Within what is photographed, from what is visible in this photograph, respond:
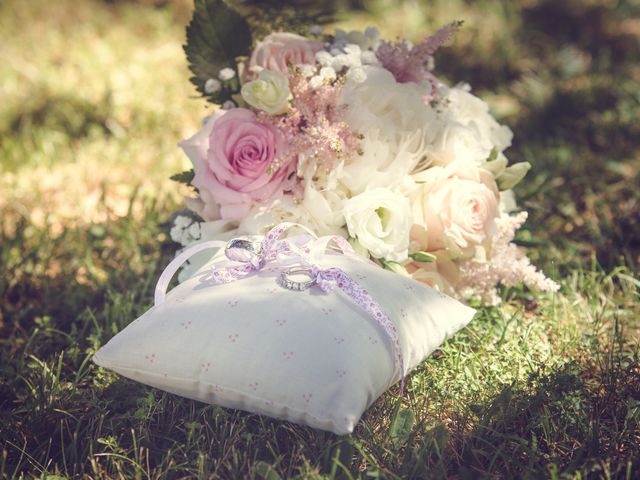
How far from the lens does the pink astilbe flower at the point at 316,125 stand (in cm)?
162

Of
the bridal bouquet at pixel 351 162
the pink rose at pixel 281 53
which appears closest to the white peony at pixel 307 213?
Result: the bridal bouquet at pixel 351 162

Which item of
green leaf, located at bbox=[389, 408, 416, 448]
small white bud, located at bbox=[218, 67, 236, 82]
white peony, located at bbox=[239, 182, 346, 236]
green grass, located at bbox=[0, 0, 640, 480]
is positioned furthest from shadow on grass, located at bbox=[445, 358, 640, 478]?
small white bud, located at bbox=[218, 67, 236, 82]

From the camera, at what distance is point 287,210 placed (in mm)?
1689

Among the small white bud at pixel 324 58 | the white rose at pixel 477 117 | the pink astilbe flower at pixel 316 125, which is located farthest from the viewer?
the white rose at pixel 477 117

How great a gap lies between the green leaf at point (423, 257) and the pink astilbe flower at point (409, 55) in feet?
1.62

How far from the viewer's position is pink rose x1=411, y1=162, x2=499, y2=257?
1.69 metres

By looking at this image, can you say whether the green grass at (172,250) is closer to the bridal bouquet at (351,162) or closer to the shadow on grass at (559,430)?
the shadow on grass at (559,430)

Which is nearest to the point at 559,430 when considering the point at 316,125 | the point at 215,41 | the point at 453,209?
the point at 453,209

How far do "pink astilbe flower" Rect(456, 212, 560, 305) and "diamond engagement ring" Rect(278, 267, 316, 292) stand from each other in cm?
50

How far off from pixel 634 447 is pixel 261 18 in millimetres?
1500

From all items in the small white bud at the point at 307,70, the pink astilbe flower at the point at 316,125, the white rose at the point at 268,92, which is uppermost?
the small white bud at the point at 307,70

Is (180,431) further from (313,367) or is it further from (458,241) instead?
(458,241)

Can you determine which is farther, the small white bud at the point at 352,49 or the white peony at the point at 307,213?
the small white bud at the point at 352,49

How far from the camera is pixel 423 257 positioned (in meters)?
1.70
